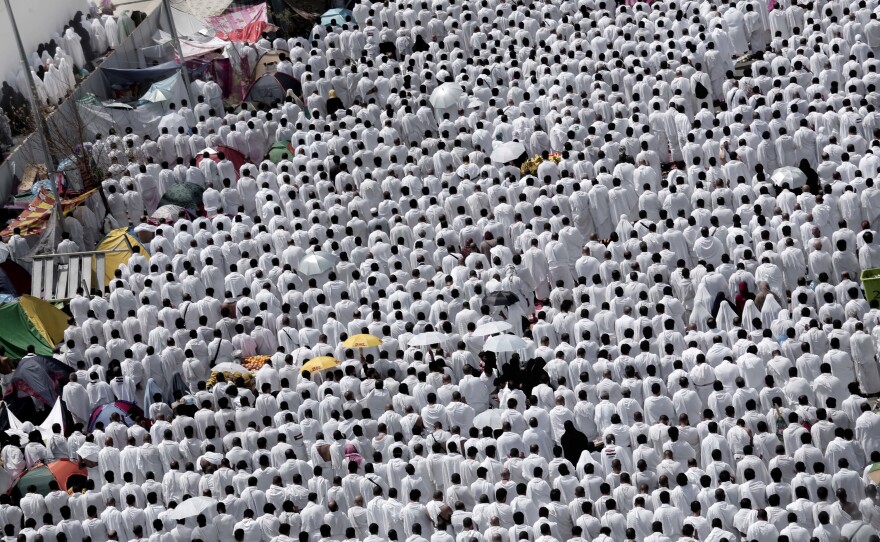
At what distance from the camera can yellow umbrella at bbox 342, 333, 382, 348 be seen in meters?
30.5

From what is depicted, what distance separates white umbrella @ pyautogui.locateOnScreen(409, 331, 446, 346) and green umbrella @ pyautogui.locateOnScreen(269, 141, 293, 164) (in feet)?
26.3

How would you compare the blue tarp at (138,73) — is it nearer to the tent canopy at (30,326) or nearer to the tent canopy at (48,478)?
the tent canopy at (30,326)

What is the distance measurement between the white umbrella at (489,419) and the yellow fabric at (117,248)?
28.4ft

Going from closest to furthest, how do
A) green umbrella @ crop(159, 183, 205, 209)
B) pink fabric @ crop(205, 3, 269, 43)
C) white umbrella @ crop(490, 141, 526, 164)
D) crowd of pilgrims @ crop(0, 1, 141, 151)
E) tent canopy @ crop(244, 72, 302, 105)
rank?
1. white umbrella @ crop(490, 141, 526, 164)
2. green umbrella @ crop(159, 183, 205, 209)
3. tent canopy @ crop(244, 72, 302, 105)
4. crowd of pilgrims @ crop(0, 1, 141, 151)
5. pink fabric @ crop(205, 3, 269, 43)

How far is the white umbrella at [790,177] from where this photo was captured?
3341cm

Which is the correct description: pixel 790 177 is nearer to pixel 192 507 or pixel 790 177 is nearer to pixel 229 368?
pixel 229 368

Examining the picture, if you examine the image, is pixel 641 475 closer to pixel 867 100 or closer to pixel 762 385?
pixel 762 385

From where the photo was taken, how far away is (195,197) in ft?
122

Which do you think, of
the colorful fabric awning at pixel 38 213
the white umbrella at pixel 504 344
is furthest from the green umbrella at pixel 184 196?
the white umbrella at pixel 504 344

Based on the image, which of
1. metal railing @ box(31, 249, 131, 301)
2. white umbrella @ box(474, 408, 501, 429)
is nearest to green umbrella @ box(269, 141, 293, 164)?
metal railing @ box(31, 249, 131, 301)

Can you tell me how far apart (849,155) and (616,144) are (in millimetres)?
3869

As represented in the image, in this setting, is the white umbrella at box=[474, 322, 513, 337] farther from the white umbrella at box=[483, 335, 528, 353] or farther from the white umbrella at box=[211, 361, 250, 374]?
the white umbrella at box=[211, 361, 250, 374]

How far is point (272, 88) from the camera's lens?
133 feet

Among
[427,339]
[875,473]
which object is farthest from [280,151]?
[875,473]
